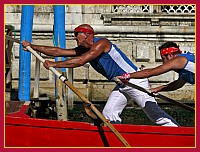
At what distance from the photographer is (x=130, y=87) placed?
7520 millimetres

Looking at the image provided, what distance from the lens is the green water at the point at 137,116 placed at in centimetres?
1161

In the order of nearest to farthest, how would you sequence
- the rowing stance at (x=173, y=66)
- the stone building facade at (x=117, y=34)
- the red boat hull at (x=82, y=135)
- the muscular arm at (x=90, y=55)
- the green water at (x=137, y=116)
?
the rowing stance at (x=173, y=66) → the red boat hull at (x=82, y=135) → the muscular arm at (x=90, y=55) → the green water at (x=137, y=116) → the stone building facade at (x=117, y=34)

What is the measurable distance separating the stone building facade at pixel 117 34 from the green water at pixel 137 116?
0.57 meters

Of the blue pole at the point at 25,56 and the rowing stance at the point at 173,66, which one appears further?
the blue pole at the point at 25,56

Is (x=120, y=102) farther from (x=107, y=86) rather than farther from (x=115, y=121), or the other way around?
(x=107, y=86)

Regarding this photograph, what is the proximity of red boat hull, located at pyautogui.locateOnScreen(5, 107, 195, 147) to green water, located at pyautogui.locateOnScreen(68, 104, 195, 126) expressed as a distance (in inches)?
151

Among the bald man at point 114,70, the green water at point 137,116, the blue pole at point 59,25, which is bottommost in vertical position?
the green water at point 137,116

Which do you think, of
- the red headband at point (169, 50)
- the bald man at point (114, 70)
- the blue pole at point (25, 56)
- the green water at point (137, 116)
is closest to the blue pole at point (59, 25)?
the blue pole at point (25, 56)

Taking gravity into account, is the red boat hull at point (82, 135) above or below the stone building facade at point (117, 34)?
below

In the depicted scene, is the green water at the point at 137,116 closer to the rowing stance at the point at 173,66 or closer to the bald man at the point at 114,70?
the bald man at the point at 114,70

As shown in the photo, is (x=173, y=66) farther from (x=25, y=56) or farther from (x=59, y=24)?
(x=25, y=56)

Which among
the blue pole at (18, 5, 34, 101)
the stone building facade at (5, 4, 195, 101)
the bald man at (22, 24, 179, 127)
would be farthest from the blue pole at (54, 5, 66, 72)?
the bald man at (22, 24, 179, 127)

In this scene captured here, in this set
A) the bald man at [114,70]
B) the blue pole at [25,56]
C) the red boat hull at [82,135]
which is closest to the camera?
the red boat hull at [82,135]

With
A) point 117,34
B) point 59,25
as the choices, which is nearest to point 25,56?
point 59,25
